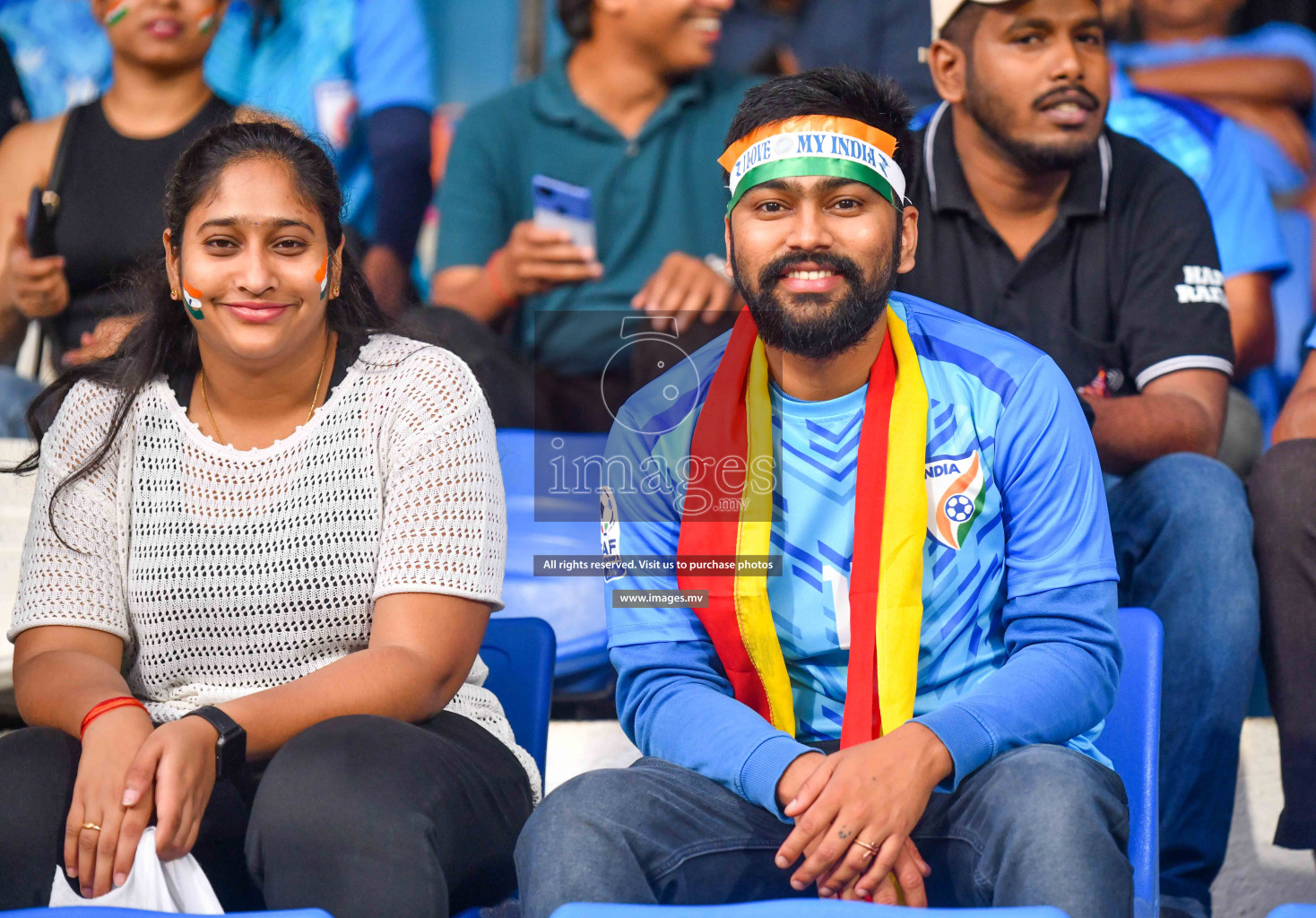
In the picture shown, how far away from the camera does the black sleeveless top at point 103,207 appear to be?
3041mm

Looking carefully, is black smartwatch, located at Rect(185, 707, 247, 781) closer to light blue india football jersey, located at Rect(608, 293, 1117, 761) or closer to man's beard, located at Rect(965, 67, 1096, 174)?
light blue india football jersey, located at Rect(608, 293, 1117, 761)

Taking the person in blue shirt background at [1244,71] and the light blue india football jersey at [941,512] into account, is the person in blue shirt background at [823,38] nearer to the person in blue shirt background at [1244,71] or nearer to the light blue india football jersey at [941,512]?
the person in blue shirt background at [1244,71]

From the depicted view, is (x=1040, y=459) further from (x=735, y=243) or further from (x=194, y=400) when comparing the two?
(x=194, y=400)

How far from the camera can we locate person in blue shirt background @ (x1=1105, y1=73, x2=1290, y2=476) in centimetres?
302

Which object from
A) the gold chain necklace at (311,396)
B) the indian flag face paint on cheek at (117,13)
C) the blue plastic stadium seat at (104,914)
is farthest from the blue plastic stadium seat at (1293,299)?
the indian flag face paint on cheek at (117,13)

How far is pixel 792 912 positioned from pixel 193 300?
47.4 inches

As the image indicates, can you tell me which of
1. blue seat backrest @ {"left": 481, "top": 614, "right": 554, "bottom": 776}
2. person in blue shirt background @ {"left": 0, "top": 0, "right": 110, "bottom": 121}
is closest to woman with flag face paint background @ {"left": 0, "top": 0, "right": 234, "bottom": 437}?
person in blue shirt background @ {"left": 0, "top": 0, "right": 110, "bottom": 121}

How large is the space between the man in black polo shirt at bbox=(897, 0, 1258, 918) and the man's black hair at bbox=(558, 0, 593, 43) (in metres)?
0.97

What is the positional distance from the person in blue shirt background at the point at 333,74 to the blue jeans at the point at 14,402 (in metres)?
0.86

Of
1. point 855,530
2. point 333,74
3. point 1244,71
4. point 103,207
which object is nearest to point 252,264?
point 855,530

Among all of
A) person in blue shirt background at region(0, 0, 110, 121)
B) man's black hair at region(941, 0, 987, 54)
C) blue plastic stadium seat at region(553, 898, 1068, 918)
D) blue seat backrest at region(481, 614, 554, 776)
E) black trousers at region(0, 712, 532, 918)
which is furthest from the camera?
person in blue shirt background at region(0, 0, 110, 121)

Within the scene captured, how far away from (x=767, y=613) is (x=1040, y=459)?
1.28ft

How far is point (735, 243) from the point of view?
1829mm

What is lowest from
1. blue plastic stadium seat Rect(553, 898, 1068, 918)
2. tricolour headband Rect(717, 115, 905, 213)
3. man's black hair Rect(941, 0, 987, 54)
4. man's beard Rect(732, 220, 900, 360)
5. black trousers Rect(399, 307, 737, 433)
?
blue plastic stadium seat Rect(553, 898, 1068, 918)
